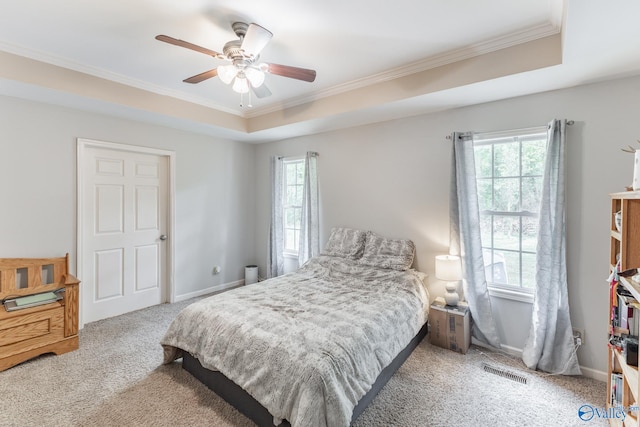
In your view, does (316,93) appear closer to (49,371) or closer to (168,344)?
(168,344)

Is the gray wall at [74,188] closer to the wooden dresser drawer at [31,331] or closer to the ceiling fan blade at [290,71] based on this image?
the wooden dresser drawer at [31,331]

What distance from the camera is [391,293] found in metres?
2.64

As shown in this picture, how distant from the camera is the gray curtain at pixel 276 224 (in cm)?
444

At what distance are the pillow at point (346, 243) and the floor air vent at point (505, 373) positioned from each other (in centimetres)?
161

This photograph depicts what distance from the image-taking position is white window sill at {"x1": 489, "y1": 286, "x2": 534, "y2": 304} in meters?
2.59

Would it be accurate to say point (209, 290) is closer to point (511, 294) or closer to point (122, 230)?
point (122, 230)

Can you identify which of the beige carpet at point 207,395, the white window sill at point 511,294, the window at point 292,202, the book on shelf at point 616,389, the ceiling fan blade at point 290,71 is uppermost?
the ceiling fan blade at point 290,71

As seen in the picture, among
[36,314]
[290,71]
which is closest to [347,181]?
[290,71]

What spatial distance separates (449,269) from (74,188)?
3966 mm

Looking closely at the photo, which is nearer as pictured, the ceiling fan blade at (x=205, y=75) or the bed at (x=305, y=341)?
the bed at (x=305, y=341)

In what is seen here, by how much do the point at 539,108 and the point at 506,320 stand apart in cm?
195

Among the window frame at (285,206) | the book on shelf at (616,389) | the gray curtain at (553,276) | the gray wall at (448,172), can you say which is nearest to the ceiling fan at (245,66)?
the gray wall at (448,172)

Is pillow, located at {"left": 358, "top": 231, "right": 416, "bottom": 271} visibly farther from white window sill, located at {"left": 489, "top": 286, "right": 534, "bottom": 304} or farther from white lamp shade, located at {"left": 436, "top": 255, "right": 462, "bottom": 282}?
white window sill, located at {"left": 489, "top": 286, "right": 534, "bottom": 304}

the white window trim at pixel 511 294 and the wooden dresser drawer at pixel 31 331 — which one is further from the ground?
the white window trim at pixel 511 294
